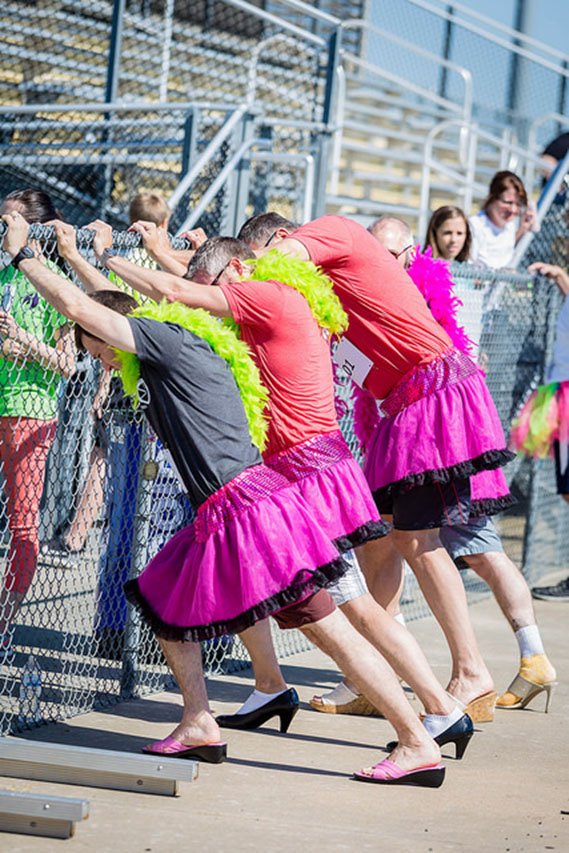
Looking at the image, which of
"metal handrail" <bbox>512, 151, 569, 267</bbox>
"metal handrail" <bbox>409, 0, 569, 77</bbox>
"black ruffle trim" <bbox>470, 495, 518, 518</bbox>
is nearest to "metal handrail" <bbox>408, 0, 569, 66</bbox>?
"metal handrail" <bbox>409, 0, 569, 77</bbox>

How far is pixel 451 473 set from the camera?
16.7ft

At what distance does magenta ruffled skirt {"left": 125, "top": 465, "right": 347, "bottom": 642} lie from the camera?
13.8 feet

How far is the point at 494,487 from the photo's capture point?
568 cm

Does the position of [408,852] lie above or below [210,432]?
below

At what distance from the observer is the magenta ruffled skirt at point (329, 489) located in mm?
4648

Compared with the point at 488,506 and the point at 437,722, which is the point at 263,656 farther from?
the point at 488,506

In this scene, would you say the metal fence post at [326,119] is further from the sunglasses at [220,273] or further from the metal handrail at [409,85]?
the metal handrail at [409,85]

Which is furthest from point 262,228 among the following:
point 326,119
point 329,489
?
point 326,119

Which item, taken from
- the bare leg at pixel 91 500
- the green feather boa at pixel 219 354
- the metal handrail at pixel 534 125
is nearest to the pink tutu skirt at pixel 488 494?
the green feather boa at pixel 219 354

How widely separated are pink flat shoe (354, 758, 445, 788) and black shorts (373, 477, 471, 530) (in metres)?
0.96

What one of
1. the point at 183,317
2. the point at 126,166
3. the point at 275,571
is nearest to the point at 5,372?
the point at 183,317

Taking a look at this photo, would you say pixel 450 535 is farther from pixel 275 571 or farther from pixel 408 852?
pixel 408 852

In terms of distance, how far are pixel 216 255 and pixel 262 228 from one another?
0.46 metres

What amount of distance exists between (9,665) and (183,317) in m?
1.95
